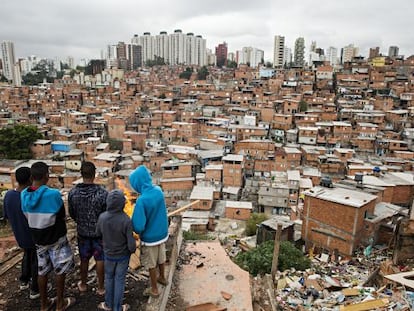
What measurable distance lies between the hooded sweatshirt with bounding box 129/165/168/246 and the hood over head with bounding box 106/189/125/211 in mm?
208

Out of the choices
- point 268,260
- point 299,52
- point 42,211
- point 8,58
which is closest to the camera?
point 42,211

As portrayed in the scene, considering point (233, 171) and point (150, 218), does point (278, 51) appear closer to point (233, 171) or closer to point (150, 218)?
point (233, 171)

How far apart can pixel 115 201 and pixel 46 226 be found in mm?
827

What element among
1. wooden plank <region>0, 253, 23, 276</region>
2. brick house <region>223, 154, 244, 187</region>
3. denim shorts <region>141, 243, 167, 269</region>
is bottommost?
brick house <region>223, 154, 244, 187</region>

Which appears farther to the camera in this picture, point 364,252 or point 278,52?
point 278,52

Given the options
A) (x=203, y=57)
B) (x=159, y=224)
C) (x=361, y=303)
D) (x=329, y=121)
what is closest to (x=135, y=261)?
(x=159, y=224)

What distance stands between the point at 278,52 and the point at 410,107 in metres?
40.2

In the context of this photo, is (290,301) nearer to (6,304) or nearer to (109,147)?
(6,304)

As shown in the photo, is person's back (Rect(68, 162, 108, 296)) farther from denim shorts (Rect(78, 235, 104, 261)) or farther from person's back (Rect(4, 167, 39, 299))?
person's back (Rect(4, 167, 39, 299))

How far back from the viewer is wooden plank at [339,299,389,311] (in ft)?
18.5

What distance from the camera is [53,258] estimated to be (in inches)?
134

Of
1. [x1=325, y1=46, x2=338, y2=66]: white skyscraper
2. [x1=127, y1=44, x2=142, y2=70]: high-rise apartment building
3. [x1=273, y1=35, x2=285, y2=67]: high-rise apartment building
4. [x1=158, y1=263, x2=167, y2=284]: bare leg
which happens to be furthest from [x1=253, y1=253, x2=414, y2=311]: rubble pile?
[x1=325, y1=46, x2=338, y2=66]: white skyscraper

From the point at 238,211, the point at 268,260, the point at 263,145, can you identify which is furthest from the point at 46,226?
the point at 263,145

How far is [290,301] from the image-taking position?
254 inches
